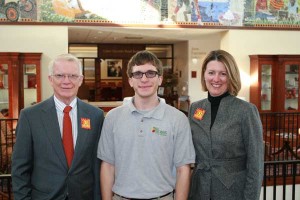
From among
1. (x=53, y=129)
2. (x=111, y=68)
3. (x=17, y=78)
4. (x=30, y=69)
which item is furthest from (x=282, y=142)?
(x=111, y=68)

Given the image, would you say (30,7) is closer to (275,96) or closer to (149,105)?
(275,96)

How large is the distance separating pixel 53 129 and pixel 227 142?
3.45 ft

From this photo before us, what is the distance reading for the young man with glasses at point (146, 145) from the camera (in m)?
2.10

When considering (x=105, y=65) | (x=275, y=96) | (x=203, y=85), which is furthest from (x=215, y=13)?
(x=203, y=85)

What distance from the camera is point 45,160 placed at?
6.99 feet

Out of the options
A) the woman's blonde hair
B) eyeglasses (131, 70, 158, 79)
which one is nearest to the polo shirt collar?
eyeglasses (131, 70, 158, 79)

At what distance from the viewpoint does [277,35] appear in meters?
10.8

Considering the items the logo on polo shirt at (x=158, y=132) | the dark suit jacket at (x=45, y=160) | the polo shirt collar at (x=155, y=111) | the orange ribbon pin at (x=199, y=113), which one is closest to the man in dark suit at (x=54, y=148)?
the dark suit jacket at (x=45, y=160)

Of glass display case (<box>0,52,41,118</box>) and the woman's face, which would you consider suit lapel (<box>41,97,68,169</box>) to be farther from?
glass display case (<box>0,52,41,118</box>)

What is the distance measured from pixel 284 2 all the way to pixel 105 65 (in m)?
7.99

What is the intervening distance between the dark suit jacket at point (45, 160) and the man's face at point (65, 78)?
121mm

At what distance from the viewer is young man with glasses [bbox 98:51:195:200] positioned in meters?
2.10

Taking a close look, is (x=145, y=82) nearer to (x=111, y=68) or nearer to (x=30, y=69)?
(x=30, y=69)

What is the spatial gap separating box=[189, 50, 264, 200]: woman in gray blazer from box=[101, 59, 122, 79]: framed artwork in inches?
Answer: 544
